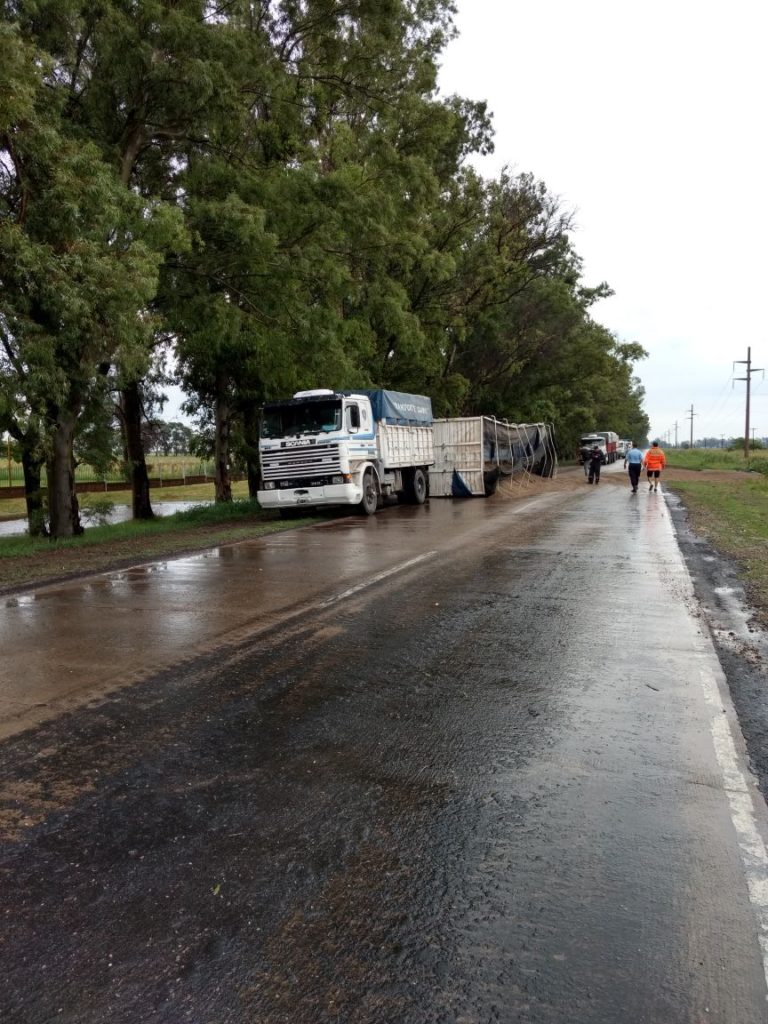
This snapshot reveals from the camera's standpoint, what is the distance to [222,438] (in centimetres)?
2405

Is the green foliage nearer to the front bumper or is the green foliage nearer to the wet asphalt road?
the front bumper

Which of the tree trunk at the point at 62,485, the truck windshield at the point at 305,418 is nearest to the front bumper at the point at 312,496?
the truck windshield at the point at 305,418

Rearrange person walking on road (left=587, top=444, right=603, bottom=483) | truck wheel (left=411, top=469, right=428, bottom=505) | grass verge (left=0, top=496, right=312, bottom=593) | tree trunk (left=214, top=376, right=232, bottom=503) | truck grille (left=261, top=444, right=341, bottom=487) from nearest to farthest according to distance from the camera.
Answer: grass verge (left=0, top=496, right=312, bottom=593), truck grille (left=261, top=444, right=341, bottom=487), tree trunk (left=214, top=376, right=232, bottom=503), truck wheel (left=411, top=469, right=428, bottom=505), person walking on road (left=587, top=444, right=603, bottom=483)

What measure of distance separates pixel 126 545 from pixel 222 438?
10.4 meters

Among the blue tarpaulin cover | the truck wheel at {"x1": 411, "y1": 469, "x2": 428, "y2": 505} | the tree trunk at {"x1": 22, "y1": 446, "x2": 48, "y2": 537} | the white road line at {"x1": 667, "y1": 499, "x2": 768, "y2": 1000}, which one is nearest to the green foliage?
the blue tarpaulin cover

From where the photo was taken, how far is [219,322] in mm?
16328

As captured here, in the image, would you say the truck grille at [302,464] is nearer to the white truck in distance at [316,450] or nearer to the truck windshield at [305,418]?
the white truck in distance at [316,450]

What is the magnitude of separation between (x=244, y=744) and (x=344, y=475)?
46.9ft

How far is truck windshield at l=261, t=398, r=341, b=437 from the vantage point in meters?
18.6

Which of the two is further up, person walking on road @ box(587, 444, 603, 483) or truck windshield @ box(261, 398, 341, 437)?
truck windshield @ box(261, 398, 341, 437)

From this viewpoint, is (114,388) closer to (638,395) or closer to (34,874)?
(34,874)

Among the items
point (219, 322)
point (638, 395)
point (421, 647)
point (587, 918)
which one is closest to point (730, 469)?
point (219, 322)

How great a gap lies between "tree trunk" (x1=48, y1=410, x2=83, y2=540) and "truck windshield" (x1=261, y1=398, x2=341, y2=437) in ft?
15.5

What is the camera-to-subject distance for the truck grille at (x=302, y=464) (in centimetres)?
1847
